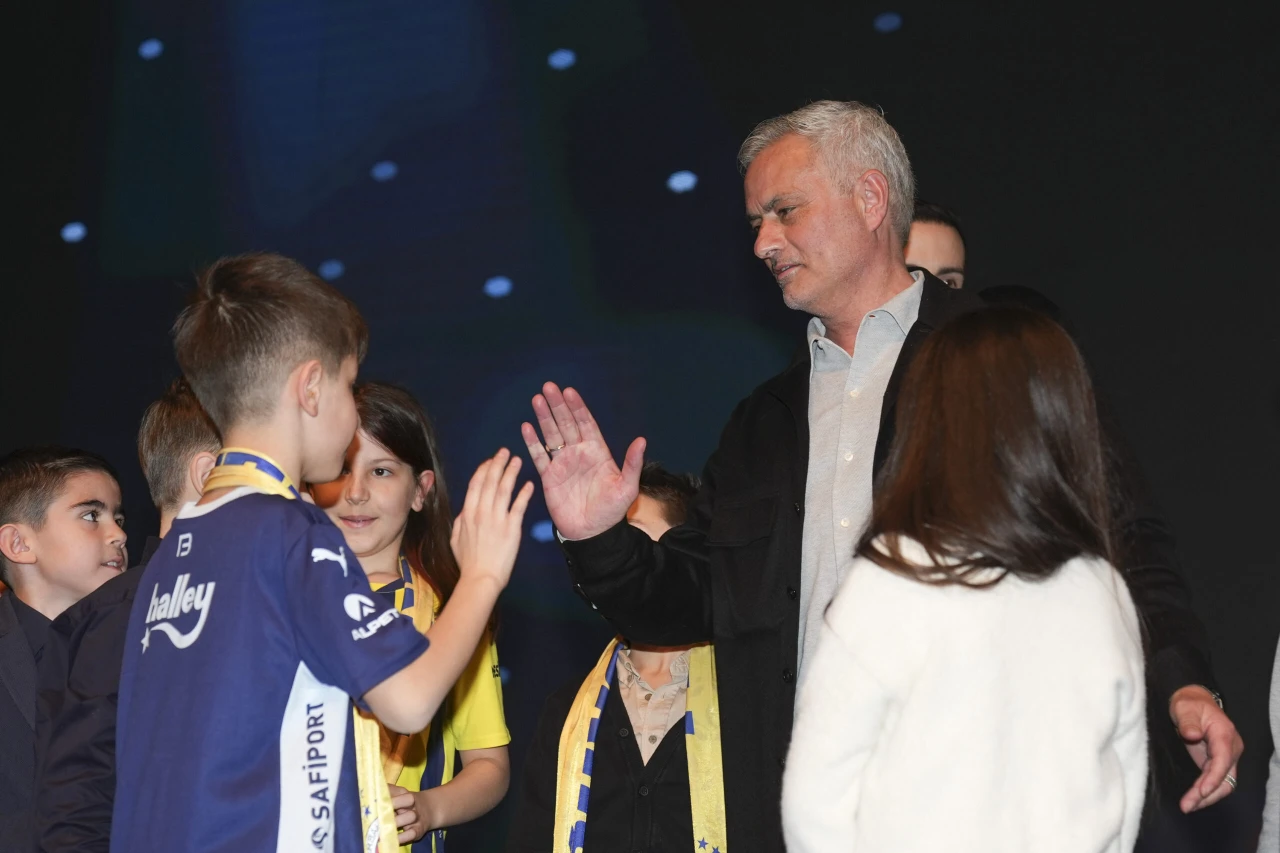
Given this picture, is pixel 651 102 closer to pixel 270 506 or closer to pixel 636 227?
pixel 636 227

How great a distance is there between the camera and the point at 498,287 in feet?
12.2

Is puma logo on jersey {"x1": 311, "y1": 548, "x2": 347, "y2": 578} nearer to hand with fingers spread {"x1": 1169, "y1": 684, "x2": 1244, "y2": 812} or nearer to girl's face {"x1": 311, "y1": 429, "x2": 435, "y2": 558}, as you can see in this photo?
girl's face {"x1": 311, "y1": 429, "x2": 435, "y2": 558}

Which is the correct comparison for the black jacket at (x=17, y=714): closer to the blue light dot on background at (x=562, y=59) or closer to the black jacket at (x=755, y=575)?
the black jacket at (x=755, y=575)

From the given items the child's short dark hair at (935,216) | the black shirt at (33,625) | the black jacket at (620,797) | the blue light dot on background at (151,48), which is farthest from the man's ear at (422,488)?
the blue light dot on background at (151,48)

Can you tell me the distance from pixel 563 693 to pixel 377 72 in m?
2.18

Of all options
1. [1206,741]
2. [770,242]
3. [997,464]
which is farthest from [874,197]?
[1206,741]

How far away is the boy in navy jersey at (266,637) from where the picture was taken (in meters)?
1.51

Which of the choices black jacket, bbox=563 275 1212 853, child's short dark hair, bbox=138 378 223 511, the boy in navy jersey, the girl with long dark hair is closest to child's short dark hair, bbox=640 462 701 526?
black jacket, bbox=563 275 1212 853

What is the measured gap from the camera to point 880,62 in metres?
3.40

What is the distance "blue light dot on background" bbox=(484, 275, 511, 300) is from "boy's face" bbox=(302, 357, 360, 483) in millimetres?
1961

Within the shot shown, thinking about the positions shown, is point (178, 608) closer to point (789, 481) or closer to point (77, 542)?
point (789, 481)

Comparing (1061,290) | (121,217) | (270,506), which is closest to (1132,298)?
(1061,290)

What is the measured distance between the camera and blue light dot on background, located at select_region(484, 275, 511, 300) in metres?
3.72

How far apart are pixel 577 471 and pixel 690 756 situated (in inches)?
24.9
